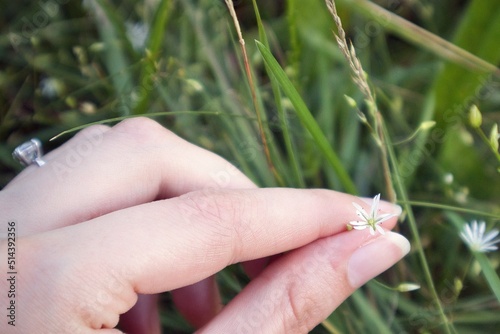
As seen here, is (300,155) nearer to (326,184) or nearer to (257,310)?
(326,184)

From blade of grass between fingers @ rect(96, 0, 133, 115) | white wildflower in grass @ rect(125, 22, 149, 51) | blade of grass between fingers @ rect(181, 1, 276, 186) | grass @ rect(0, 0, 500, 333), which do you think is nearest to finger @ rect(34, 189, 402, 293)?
grass @ rect(0, 0, 500, 333)

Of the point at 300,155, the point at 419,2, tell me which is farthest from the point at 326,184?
the point at 419,2

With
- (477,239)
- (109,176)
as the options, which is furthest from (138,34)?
(477,239)

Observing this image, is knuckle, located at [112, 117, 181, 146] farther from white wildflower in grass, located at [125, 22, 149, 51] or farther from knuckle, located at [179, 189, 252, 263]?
white wildflower in grass, located at [125, 22, 149, 51]

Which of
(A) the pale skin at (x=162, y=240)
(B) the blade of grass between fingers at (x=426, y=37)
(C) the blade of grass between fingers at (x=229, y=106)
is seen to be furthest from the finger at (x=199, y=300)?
(B) the blade of grass between fingers at (x=426, y=37)

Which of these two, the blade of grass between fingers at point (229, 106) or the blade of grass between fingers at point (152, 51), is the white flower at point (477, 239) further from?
the blade of grass between fingers at point (152, 51)
